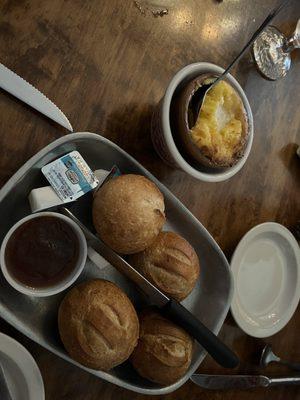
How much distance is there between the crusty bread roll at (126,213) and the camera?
2.85 ft

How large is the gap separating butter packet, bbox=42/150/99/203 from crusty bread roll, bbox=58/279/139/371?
19 cm

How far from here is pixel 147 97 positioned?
1.07 meters

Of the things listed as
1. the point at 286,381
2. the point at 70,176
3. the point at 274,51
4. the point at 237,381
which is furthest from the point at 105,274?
the point at 274,51

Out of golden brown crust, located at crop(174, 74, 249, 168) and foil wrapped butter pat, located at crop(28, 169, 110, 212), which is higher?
golden brown crust, located at crop(174, 74, 249, 168)

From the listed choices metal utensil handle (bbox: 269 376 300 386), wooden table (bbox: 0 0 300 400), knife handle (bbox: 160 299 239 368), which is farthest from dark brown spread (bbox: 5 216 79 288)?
metal utensil handle (bbox: 269 376 300 386)

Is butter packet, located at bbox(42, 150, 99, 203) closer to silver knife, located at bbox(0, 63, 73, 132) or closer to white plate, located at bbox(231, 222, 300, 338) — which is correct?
silver knife, located at bbox(0, 63, 73, 132)

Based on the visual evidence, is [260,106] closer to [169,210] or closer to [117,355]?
[169,210]

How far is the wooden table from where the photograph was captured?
932mm

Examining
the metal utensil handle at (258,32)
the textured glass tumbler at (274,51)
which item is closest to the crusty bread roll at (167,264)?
the metal utensil handle at (258,32)

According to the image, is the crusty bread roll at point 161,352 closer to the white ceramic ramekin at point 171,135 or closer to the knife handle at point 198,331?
the knife handle at point 198,331

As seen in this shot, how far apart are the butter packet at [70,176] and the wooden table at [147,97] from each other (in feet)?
0.26

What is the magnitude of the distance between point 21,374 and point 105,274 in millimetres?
261

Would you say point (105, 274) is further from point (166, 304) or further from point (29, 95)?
point (29, 95)

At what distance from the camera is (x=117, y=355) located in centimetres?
86
